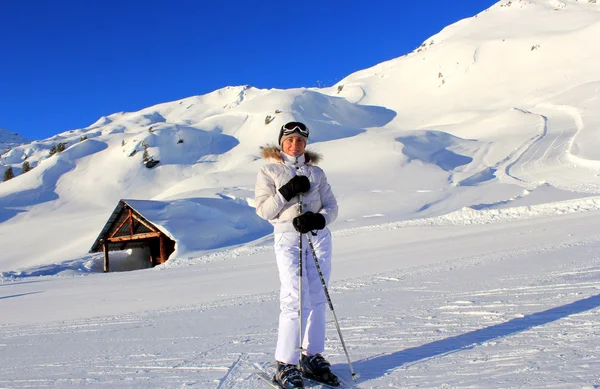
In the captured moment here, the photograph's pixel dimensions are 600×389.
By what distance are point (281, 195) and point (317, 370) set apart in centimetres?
131

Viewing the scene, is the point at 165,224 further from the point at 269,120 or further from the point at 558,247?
the point at 269,120

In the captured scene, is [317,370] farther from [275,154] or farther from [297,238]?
[275,154]

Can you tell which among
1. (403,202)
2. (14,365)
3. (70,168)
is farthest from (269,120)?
(14,365)

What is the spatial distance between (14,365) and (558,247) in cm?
912

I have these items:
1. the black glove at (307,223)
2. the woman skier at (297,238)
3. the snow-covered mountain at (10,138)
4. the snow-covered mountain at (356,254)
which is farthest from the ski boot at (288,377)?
the snow-covered mountain at (10,138)

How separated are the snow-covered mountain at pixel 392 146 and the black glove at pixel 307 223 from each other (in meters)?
14.1

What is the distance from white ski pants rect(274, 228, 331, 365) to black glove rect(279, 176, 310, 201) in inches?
13.0

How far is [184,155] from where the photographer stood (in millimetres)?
45438

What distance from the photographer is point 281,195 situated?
12.1ft

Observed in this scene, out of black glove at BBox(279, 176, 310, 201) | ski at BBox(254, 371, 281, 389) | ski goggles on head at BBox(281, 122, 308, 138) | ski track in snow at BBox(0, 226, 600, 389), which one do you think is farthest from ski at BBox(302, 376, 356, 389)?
ski goggles on head at BBox(281, 122, 308, 138)

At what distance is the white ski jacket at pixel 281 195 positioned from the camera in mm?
3736

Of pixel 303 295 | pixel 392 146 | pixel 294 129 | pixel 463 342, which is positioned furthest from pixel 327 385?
pixel 392 146

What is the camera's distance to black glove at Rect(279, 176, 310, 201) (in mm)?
3619

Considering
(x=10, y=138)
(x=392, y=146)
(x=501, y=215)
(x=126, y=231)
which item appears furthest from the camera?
(x=10, y=138)
